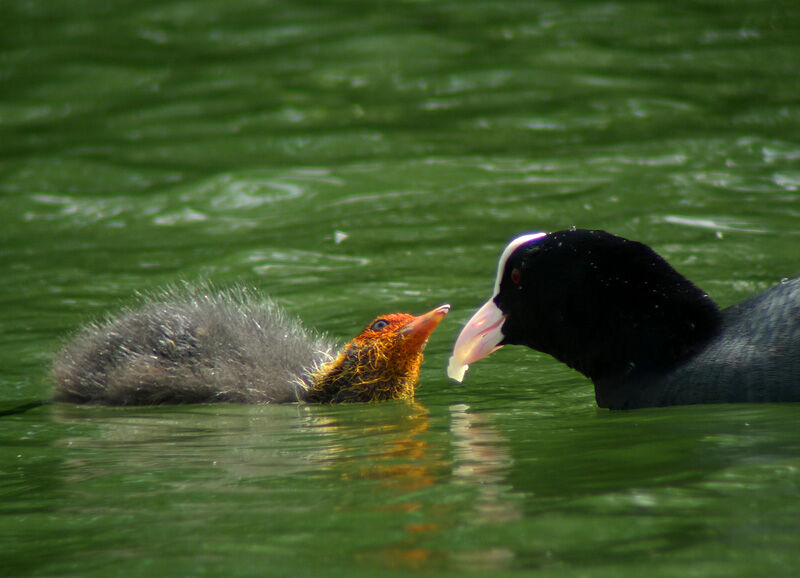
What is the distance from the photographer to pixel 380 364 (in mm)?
6434

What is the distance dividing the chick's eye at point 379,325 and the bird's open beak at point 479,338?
897 millimetres

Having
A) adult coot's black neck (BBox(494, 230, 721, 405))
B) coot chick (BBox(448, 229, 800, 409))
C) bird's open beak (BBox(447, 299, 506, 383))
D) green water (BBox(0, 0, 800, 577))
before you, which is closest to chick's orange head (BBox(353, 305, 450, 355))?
green water (BBox(0, 0, 800, 577))

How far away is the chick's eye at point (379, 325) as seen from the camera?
6566 mm

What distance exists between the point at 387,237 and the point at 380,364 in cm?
346

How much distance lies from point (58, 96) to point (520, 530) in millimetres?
12601

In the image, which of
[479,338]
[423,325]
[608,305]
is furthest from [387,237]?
[608,305]

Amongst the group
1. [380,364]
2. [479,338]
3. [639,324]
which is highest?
[639,324]

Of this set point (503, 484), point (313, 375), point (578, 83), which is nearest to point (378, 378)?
point (313, 375)

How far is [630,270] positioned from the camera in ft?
17.0

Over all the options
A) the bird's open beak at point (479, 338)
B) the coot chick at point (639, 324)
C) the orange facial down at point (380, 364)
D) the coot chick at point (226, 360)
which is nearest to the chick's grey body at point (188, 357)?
the coot chick at point (226, 360)

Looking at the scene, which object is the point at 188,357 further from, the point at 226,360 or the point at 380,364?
the point at 380,364

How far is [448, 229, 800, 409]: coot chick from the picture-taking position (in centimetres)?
471

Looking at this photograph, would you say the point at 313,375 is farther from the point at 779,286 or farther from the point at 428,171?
the point at 428,171

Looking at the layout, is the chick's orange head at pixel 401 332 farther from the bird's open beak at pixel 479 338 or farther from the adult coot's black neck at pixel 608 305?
the adult coot's black neck at pixel 608 305
